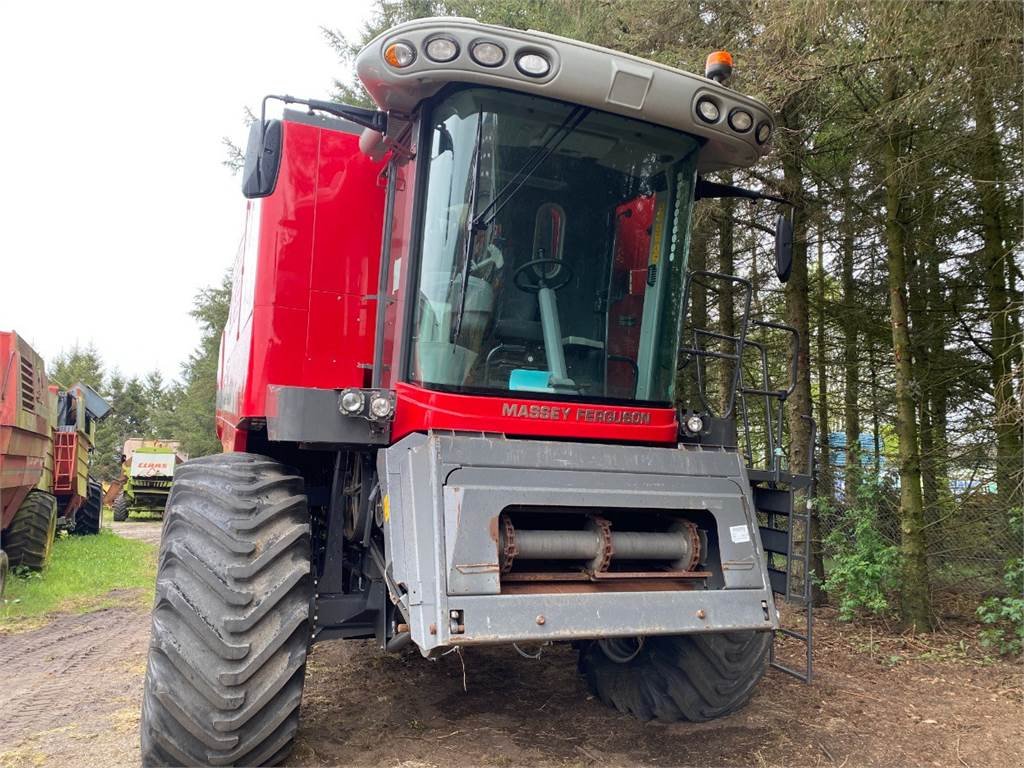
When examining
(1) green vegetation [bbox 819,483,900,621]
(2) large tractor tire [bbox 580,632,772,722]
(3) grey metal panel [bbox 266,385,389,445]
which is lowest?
(2) large tractor tire [bbox 580,632,772,722]

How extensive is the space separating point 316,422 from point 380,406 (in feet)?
0.91

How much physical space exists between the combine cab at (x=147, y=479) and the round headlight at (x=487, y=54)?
20.9 metres

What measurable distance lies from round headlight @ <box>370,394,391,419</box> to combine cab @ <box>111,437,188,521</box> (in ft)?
66.8

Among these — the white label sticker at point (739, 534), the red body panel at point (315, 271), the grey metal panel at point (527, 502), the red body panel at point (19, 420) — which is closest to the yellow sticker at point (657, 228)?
the red body panel at point (315, 271)

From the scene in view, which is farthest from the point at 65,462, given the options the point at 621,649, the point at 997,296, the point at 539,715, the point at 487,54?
the point at 997,296

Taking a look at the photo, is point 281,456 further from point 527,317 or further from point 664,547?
point 664,547

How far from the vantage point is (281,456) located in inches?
182

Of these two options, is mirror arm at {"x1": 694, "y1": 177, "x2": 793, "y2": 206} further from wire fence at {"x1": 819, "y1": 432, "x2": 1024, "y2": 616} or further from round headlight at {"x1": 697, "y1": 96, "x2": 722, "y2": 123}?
wire fence at {"x1": 819, "y1": 432, "x2": 1024, "y2": 616}

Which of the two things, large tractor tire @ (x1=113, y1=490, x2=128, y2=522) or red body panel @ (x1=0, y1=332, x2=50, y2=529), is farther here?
large tractor tire @ (x1=113, y1=490, x2=128, y2=522)

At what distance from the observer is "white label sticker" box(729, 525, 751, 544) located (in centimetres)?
348

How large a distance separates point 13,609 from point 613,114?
7803mm

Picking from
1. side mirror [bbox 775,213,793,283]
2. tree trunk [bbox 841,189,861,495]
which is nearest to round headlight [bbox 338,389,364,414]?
side mirror [bbox 775,213,793,283]

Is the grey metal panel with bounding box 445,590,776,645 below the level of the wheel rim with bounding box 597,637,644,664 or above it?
above

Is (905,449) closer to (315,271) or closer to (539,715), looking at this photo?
(539,715)
